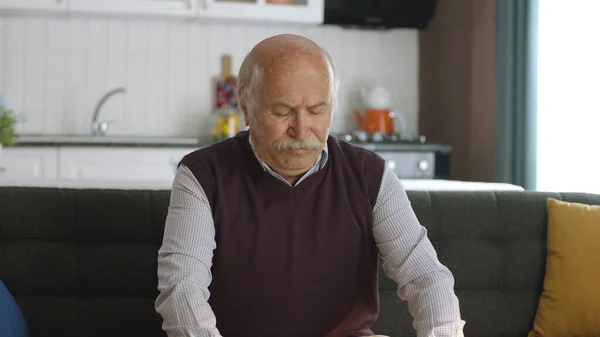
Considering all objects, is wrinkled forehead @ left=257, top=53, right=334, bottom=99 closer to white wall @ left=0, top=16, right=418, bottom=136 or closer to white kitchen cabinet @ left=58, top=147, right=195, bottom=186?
white kitchen cabinet @ left=58, top=147, right=195, bottom=186

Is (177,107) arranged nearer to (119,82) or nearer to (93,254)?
(119,82)

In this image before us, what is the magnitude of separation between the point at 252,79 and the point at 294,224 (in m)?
0.30

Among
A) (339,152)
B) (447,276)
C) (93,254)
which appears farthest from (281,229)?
(93,254)

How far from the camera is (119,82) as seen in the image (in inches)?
191

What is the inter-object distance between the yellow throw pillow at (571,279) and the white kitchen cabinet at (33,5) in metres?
3.20

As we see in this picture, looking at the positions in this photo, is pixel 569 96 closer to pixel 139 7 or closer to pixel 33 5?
pixel 139 7

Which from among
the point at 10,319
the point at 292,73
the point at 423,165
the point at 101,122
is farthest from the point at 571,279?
the point at 101,122

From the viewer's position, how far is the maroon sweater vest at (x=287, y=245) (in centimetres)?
158

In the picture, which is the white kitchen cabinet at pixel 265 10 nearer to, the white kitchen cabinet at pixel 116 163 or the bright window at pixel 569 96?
the white kitchen cabinet at pixel 116 163

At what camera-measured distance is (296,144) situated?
5.02 ft

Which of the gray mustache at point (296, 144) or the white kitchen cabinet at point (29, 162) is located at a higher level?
the gray mustache at point (296, 144)

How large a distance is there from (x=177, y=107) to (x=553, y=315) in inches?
130

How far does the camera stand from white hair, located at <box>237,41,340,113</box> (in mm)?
1549

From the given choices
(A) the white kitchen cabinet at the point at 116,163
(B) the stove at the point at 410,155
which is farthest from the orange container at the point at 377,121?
(A) the white kitchen cabinet at the point at 116,163
